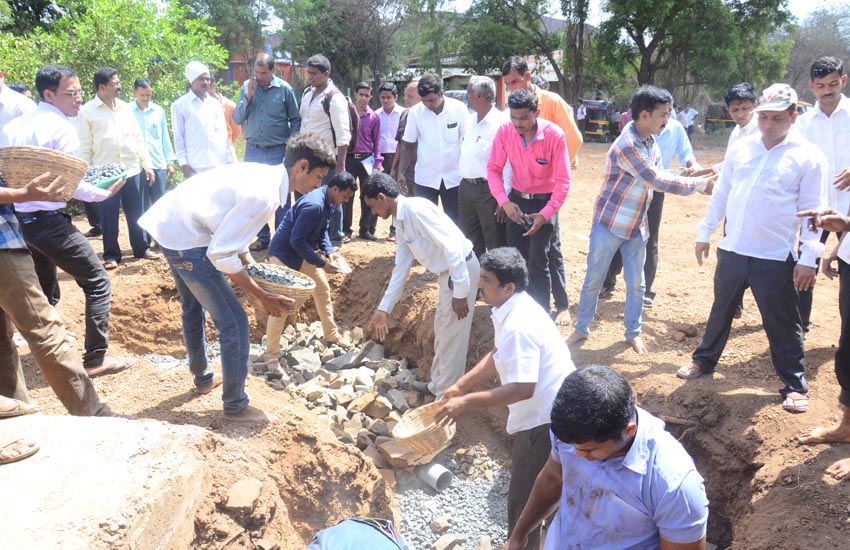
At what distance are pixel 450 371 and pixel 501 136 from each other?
6.64 ft

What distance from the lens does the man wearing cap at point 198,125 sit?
6.58 metres

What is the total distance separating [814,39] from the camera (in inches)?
1367

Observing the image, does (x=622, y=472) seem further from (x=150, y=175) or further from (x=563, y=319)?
(x=150, y=175)

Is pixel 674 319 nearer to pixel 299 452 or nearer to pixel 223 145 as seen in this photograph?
pixel 299 452

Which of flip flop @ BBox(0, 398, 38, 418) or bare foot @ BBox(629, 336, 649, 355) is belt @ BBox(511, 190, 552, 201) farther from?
flip flop @ BBox(0, 398, 38, 418)

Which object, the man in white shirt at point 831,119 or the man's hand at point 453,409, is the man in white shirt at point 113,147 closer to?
the man's hand at point 453,409

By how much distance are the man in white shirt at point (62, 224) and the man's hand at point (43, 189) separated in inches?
21.6

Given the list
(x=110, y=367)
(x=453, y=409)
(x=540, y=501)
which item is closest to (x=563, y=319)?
(x=453, y=409)

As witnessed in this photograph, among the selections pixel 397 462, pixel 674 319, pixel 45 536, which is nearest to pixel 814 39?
pixel 674 319

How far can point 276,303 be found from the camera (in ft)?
11.2

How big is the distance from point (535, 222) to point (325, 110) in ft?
9.75

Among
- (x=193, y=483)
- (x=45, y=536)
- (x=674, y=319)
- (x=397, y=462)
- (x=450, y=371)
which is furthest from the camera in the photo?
(x=674, y=319)

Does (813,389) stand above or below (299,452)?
above

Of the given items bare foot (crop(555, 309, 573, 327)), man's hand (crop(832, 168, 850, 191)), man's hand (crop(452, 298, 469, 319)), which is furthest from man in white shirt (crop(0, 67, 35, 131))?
man's hand (crop(832, 168, 850, 191))
